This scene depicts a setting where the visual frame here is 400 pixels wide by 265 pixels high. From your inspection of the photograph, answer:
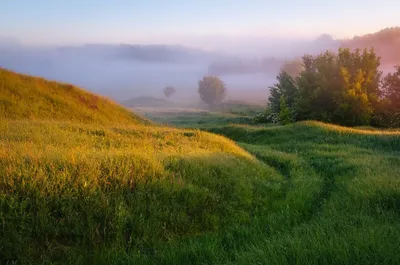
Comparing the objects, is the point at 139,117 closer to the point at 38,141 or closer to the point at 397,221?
the point at 38,141

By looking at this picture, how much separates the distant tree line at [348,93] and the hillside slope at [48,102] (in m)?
24.8

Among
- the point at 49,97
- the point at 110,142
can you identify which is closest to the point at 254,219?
the point at 110,142

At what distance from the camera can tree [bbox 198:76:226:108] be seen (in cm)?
13800

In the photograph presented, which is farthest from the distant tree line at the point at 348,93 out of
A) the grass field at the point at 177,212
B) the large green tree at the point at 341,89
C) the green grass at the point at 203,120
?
the grass field at the point at 177,212

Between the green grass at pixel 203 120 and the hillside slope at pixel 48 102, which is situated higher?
the hillside slope at pixel 48 102

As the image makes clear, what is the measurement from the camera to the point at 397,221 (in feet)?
22.5

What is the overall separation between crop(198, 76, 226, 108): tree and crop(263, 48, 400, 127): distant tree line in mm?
92879

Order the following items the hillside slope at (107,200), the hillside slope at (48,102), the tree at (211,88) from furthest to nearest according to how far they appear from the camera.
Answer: the tree at (211,88) → the hillside slope at (48,102) → the hillside slope at (107,200)

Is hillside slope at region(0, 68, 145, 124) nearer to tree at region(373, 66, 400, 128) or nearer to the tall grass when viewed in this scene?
the tall grass

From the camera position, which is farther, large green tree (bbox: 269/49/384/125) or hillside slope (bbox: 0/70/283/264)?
large green tree (bbox: 269/49/384/125)

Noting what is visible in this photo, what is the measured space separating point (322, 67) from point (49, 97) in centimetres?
3381

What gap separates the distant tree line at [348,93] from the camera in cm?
4156

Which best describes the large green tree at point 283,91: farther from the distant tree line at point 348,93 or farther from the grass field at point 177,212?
the grass field at point 177,212

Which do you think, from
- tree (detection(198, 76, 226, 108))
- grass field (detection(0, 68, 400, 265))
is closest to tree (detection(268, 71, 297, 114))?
grass field (detection(0, 68, 400, 265))
